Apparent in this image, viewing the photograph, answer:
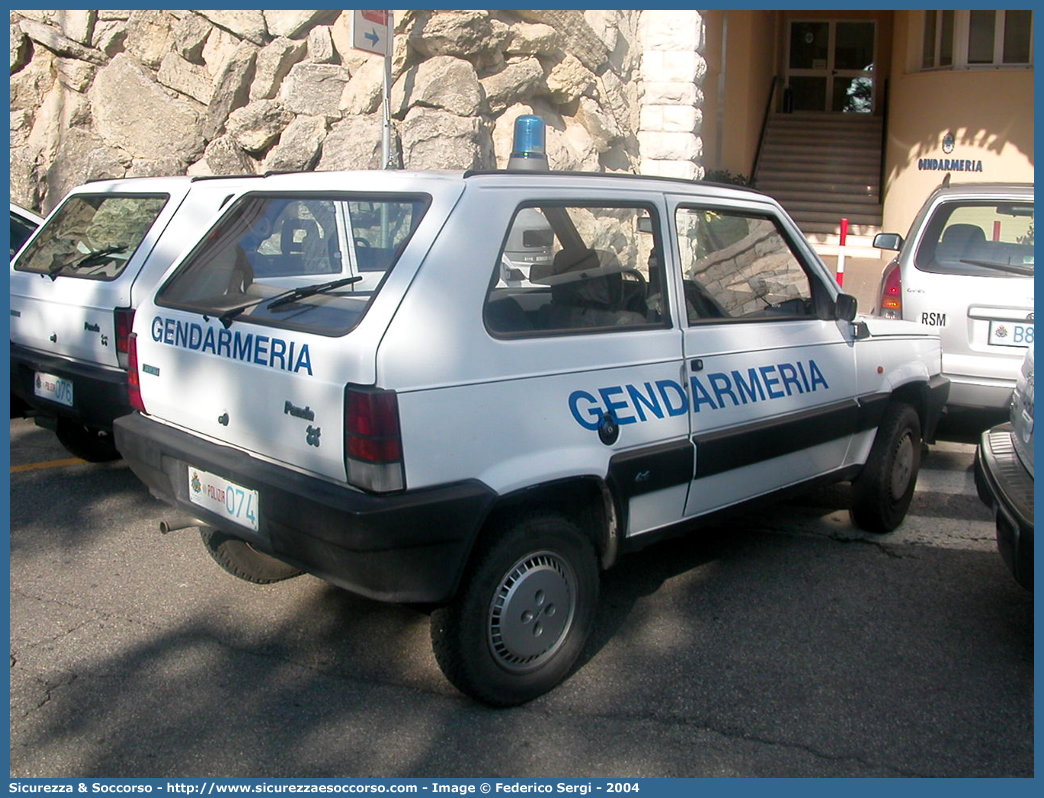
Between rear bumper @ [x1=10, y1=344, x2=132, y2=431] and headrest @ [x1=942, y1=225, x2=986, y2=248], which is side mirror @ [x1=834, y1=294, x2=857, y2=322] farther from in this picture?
rear bumper @ [x1=10, y1=344, x2=132, y2=431]

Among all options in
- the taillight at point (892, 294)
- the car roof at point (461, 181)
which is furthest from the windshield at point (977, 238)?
the car roof at point (461, 181)

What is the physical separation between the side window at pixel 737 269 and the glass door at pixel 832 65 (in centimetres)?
2034

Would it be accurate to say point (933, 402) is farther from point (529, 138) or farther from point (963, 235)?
point (529, 138)

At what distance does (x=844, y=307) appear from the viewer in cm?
464

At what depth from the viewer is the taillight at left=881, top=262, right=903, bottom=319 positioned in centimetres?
688

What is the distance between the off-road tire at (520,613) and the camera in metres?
3.29

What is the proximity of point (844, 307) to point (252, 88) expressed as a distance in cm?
1090

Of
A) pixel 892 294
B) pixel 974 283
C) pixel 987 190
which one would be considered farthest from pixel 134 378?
pixel 987 190

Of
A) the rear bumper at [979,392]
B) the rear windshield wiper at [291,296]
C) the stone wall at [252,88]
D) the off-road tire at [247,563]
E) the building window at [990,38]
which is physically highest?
the building window at [990,38]

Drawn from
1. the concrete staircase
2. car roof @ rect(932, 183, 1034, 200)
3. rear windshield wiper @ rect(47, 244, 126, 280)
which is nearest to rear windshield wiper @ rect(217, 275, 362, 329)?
rear windshield wiper @ rect(47, 244, 126, 280)

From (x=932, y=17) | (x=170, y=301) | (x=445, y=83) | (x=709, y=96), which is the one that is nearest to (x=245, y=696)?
(x=170, y=301)

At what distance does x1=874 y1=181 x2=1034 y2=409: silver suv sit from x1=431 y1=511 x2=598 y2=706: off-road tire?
391 centimetres

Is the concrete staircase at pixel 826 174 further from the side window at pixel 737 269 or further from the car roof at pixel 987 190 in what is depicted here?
the side window at pixel 737 269

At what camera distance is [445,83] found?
42.5 feet
